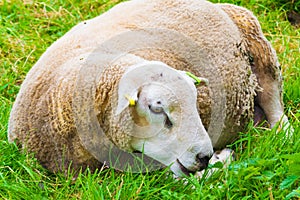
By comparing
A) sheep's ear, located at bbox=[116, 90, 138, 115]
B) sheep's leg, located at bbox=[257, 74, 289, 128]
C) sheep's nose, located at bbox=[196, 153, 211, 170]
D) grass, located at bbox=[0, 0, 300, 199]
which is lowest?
sheep's leg, located at bbox=[257, 74, 289, 128]

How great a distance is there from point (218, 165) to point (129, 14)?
56.0 inches

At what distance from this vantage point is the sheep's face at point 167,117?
11.2ft

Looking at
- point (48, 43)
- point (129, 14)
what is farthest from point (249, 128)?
point (48, 43)

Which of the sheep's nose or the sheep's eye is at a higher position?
the sheep's eye

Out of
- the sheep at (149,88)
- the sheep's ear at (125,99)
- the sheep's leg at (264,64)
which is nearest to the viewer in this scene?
the sheep's ear at (125,99)

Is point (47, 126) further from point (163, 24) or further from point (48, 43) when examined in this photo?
point (48, 43)

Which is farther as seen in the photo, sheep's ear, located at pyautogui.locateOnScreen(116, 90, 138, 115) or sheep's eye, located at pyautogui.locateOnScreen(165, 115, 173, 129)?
sheep's eye, located at pyautogui.locateOnScreen(165, 115, 173, 129)

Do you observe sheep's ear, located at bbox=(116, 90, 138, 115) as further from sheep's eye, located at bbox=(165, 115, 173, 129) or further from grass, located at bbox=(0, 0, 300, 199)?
grass, located at bbox=(0, 0, 300, 199)

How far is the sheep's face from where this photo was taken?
342 cm

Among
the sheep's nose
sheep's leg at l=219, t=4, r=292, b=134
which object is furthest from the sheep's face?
sheep's leg at l=219, t=4, r=292, b=134

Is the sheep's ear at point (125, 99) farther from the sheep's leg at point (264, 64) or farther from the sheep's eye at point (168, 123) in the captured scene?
the sheep's leg at point (264, 64)

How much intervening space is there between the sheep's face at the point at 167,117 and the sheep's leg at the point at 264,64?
1.51 m

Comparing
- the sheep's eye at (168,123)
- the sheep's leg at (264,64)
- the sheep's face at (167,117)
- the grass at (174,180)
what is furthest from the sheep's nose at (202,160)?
the sheep's leg at (264,64)

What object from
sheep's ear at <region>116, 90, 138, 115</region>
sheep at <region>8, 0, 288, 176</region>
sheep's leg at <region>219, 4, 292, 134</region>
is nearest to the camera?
sheep's ear at <region>116, 90, 138, 115</region>
